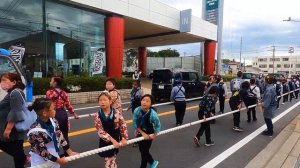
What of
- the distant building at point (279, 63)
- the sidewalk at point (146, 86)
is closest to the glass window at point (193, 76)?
the sidewalk at point (146, 86)

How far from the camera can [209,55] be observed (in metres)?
33.2

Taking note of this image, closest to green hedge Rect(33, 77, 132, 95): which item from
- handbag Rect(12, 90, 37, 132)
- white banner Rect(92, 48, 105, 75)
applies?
white banner Rect(92, 48, 105, 75)

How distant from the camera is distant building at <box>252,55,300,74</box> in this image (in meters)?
123

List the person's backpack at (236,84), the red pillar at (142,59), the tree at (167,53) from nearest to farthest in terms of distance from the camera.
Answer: the person's backpack at (236,84) → the red pillar at (142,59) → the tree at (167,53)

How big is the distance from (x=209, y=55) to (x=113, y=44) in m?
15.6

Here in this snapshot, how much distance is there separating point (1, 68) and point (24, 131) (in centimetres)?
398

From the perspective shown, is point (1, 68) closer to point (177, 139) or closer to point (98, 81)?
point (177, 139)

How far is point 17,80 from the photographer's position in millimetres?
4359

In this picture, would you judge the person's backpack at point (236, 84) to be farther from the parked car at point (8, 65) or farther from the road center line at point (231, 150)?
the parked car at point (8, 65)

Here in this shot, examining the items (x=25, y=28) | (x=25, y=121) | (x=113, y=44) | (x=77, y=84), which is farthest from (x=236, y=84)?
(x=25, y=28)

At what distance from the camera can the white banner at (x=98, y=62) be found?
20.0 meters

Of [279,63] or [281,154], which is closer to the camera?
[281,154]

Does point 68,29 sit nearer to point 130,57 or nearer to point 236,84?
point 236,84

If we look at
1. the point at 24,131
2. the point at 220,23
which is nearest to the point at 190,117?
the point at 24,131
